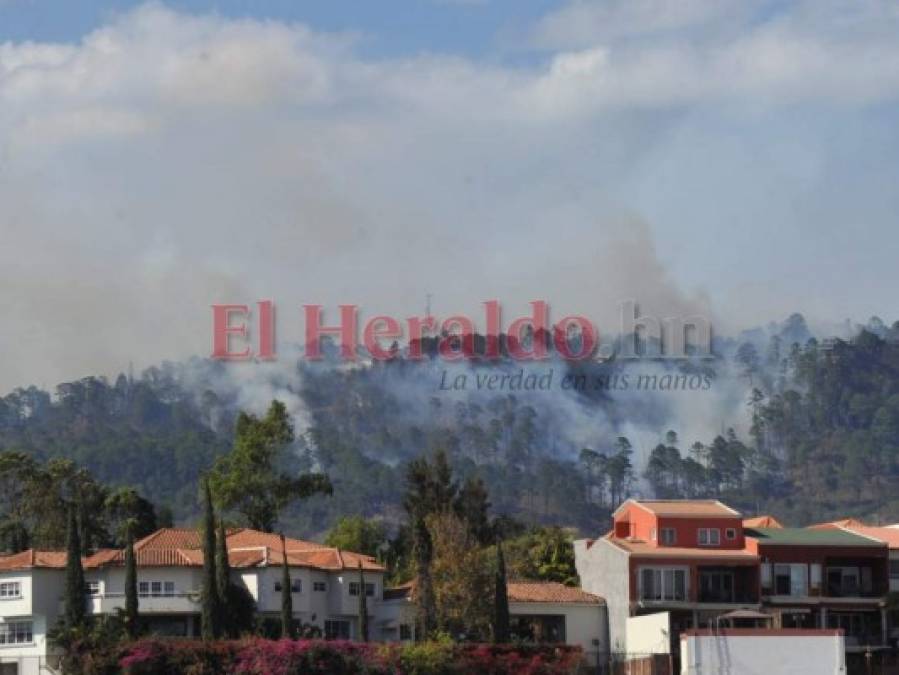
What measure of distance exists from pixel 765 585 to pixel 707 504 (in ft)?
20.1

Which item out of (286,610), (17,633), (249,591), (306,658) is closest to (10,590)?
(17,633)

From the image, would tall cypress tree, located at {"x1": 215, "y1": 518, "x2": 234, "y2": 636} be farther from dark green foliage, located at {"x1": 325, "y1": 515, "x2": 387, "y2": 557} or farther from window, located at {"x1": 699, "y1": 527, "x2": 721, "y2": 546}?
dark green foliage, located at {"x1": 325, "y1": 515, "x2": 387, "y2": 557}

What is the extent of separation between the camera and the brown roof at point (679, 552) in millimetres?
96000

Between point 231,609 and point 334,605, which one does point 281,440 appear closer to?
point 334,605

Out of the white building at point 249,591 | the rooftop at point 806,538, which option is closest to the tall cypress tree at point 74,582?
the white building at point 249,591

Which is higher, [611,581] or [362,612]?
[611,581]

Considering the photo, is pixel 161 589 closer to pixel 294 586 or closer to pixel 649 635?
pixel 294 586

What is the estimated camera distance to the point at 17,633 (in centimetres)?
8719

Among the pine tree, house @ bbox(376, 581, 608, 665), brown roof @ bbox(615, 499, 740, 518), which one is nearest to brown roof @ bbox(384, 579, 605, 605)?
house @ bbox(376, 581, 608, 665)

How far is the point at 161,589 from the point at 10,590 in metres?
6.88

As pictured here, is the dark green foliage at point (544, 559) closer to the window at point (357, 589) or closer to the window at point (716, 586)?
the window at point (716, 586)

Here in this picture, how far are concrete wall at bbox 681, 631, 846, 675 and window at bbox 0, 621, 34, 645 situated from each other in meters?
29.7

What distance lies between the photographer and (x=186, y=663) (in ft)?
252

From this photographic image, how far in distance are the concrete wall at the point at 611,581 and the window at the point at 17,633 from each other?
28.2 m
